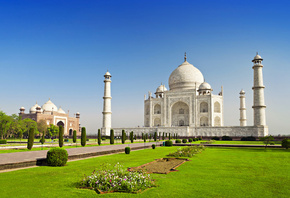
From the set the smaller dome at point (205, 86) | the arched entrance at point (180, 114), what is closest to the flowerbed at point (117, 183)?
the smaller dome at point (205, 86)

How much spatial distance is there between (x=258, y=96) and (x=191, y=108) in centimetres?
1202

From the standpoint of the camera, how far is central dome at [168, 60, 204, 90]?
49781 mm

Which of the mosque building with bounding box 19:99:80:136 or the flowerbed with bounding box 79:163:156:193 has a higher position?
the mosque building with bounding box 19:99:80:136

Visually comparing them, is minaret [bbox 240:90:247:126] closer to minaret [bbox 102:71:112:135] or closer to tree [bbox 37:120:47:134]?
minaret [bbox 102:71:112:135]

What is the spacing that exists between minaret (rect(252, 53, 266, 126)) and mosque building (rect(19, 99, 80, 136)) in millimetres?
40573

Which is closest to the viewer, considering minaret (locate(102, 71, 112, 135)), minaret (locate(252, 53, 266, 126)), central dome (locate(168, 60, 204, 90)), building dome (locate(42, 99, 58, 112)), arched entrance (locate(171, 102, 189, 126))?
minaret (locate(252, 53, 266, 126))

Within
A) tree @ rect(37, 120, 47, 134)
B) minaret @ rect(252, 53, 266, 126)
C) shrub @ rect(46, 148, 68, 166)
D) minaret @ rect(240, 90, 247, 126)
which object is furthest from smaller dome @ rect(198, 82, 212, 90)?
shrub @ rect(46, 148, 68, 166)

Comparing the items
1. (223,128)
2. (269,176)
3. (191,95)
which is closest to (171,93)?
(191,95)

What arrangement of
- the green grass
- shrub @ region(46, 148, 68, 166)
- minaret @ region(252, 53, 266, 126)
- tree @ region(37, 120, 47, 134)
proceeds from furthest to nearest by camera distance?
1. tree @ region(37, 120, 47, 134)
2. minaret @ region(252, 53, 266, 126)
3. shrub @ region(46, 148, 68, 166)
4. the green grass

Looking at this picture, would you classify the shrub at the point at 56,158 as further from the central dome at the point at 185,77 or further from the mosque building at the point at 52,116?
the mosque building at the point at 52,116

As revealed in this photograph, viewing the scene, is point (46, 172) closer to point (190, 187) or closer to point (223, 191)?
point (190, 187)

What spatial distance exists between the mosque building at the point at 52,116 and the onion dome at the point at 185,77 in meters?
25.5

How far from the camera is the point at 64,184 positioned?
632 centimetres

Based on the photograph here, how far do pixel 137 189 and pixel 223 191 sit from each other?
1.96m
